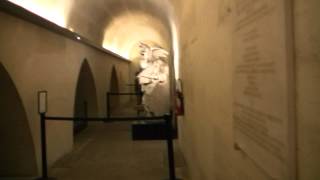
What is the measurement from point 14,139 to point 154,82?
466 cm

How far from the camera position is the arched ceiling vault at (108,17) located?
6.32m

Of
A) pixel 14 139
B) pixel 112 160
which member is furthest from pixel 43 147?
pixel 112 160

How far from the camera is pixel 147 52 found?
942 cm

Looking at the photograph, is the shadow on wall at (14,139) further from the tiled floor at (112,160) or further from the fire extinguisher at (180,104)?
the fire extinguisher at (180,104)

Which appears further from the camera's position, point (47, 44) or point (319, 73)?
point (47, 44)

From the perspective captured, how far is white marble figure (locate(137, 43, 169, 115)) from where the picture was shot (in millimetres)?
9281

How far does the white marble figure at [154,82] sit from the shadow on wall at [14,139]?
14.6 ft

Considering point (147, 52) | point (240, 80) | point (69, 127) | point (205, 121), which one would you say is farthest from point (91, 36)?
point (240, 80)

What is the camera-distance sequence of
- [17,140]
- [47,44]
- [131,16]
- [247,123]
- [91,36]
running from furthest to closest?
[131,16], [91,36], [47,44], [17,140], [247,123]

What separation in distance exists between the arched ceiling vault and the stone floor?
239 centimetres

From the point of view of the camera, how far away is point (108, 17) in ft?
35.0

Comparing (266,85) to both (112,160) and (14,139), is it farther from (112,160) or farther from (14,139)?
(112,160)

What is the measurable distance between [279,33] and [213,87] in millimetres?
1451

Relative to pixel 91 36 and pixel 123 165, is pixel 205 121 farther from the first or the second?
pixel 91 36
